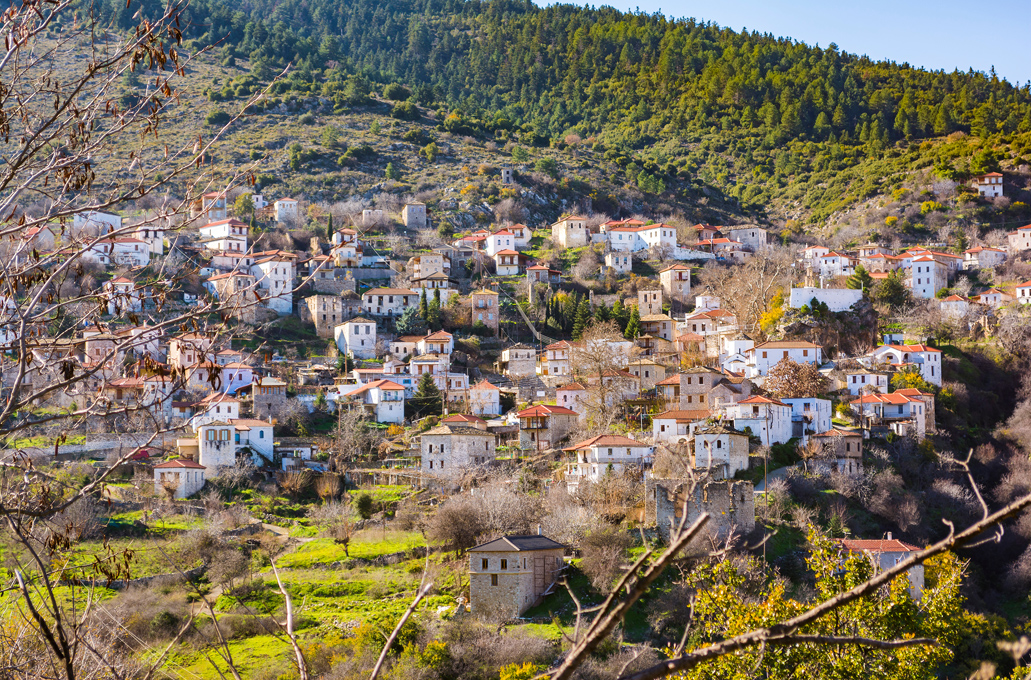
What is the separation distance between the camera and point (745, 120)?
422 feet

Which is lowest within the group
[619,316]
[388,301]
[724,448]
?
[724,448]

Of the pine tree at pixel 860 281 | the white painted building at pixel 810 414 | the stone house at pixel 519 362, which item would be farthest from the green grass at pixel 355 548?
the pine tree at pixel 860 281

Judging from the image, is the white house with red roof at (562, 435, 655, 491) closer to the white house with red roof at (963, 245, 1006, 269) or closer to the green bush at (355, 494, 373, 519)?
the green bush at (355, 494, 373, 519)

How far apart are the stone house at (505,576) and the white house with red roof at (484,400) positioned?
19319 millimetres

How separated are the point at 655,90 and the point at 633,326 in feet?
304

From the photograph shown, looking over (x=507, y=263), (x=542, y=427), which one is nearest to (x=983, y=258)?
(x=507, y=263)

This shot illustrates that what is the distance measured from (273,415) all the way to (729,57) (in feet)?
357

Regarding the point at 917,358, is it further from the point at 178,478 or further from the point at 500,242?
the point at 178,478

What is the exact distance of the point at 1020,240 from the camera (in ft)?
237

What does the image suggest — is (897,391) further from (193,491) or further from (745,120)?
(745,120)

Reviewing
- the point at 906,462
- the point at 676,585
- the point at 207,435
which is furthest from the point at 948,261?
the point at 207,435

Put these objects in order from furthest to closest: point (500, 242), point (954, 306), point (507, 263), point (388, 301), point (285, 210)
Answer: point (285, 210) → point (500, 242) → point (507, 263) → point (388, 301) → point (954, 306)

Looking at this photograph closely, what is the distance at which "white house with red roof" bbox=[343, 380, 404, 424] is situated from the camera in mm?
49250

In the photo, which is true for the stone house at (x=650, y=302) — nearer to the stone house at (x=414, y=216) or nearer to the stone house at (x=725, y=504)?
the stone house at (x=414, y=216)
